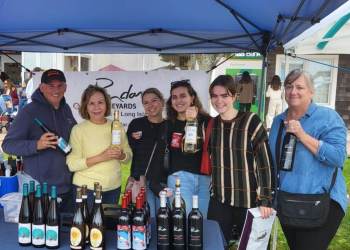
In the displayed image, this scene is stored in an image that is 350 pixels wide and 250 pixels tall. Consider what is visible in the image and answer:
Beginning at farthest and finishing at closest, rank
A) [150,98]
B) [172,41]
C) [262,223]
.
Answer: [172,41] → [150,98] → [262,223]

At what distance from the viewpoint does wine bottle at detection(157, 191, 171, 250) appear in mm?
2031

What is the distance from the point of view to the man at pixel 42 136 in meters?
2.90

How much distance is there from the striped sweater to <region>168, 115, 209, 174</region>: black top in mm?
139

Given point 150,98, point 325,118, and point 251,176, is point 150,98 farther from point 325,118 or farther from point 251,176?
point 325,118

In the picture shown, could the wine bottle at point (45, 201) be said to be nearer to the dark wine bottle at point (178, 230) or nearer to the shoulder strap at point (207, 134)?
the dark wine bottle at point (178, 230)

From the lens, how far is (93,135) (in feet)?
9.66

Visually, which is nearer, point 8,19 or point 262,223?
point 262,223

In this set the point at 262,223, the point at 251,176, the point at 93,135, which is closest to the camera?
the point at 262,223

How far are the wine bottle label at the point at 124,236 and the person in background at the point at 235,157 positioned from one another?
3.26 ft

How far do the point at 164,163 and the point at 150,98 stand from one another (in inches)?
22.1

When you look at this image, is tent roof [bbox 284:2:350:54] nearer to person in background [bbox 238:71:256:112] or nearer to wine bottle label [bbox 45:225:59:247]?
wine bottle label [bbox 45:225:59:247]

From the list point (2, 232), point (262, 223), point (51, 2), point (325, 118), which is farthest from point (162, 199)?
point (51, 2)

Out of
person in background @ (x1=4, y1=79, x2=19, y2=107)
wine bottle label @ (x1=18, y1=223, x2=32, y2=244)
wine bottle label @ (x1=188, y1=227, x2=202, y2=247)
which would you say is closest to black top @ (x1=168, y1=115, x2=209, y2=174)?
wine bottle label @ (x1=188, y1=227, x2=202, y2=247)

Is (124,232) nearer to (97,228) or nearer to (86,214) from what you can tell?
(97,228)
